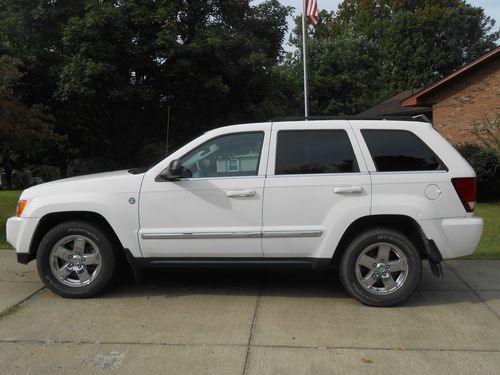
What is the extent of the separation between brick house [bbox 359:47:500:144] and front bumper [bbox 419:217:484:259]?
12698 mm

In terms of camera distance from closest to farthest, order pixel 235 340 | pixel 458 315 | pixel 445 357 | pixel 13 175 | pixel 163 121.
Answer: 1. pixel 445 357
2. pixel 235 340
3. pixel 458 315
4. pixel 163 121
5. pixel 13 175

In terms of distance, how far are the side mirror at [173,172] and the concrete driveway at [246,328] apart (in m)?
1.28

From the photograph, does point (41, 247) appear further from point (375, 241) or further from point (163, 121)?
point (163, 121)

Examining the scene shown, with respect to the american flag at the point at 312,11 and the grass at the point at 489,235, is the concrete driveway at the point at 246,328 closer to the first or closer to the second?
the grass at the point at 489,235

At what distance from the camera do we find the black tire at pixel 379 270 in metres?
5.08

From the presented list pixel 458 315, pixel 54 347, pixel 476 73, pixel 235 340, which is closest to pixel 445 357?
pixel 458 315

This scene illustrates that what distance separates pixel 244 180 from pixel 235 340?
156 cm

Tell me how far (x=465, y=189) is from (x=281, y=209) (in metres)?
1.80

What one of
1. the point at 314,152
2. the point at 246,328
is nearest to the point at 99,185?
the point at 246,328

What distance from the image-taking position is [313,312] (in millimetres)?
5039

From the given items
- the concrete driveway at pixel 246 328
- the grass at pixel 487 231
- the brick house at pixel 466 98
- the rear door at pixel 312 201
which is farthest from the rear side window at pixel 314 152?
the brick house at pixel 466 98

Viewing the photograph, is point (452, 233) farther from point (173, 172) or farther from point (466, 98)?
point (466, 98)

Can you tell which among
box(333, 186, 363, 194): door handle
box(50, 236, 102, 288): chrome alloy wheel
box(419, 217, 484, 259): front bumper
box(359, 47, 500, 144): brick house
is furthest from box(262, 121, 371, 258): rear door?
box(359, 47, 500, 144): brick house

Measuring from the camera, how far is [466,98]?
17.2 meters
